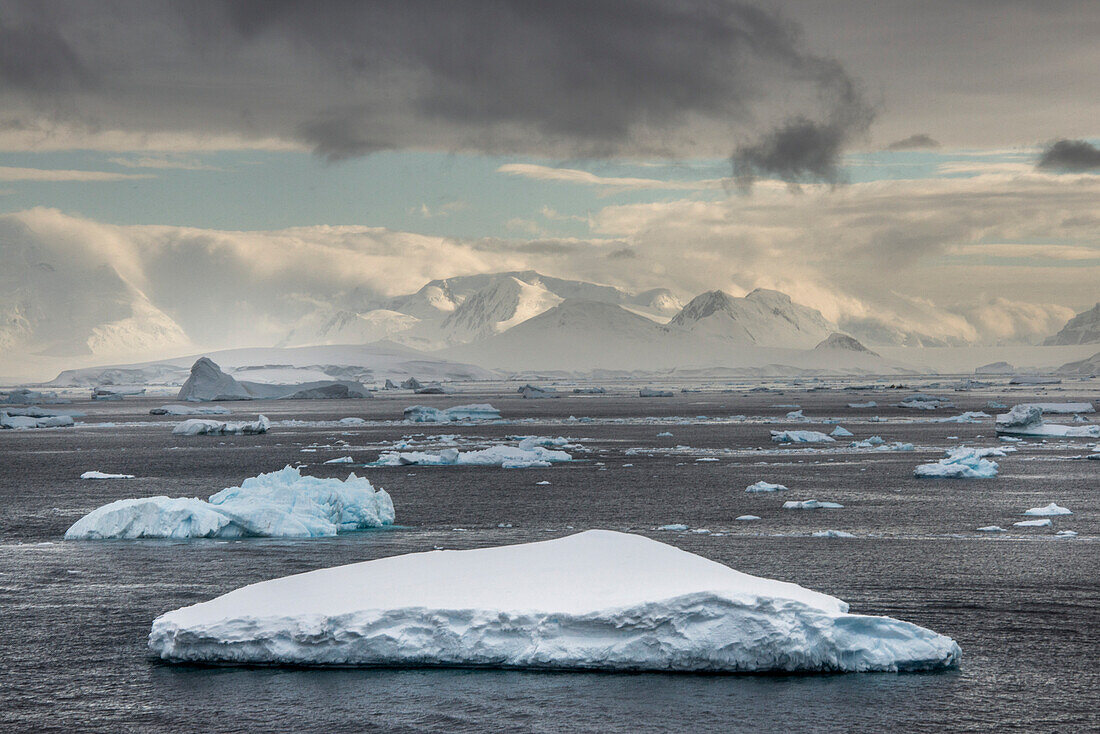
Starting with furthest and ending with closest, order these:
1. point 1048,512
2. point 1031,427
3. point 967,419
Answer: point 967,419 → point 1031,427 → point 1048,512

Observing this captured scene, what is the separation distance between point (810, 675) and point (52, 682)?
863cm

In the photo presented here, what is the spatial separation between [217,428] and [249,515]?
142 ft

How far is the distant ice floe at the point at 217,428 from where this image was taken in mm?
60781

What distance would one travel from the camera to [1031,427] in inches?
2095

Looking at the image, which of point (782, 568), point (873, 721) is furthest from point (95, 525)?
point (873, 721)

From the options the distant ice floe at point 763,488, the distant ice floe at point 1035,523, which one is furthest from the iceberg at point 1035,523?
the distant ice floe at point 763,488

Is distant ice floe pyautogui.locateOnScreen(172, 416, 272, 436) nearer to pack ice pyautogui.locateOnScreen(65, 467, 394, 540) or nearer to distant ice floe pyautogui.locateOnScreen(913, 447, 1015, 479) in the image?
distant ice floe pyautogui.locateOnScreen(913, 447, 1015, 479)

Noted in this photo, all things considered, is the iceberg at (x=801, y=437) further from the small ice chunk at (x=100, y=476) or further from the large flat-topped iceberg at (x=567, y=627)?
the large flat-topped iceberg at (x=567, y=627)

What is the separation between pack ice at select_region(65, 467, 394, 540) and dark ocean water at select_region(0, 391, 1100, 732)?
59 centimetres

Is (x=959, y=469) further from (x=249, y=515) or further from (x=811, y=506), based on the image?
(x=249, y=515)

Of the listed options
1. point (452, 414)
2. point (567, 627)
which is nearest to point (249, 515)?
A: point (567, 627)

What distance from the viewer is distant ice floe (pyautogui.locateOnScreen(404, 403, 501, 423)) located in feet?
229

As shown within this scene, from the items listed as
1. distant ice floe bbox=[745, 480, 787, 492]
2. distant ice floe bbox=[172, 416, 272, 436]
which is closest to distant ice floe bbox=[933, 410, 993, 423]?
distant ice floe bbox=[745, 480, 787, 492]

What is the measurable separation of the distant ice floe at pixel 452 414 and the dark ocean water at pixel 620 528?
29282 millimetres
